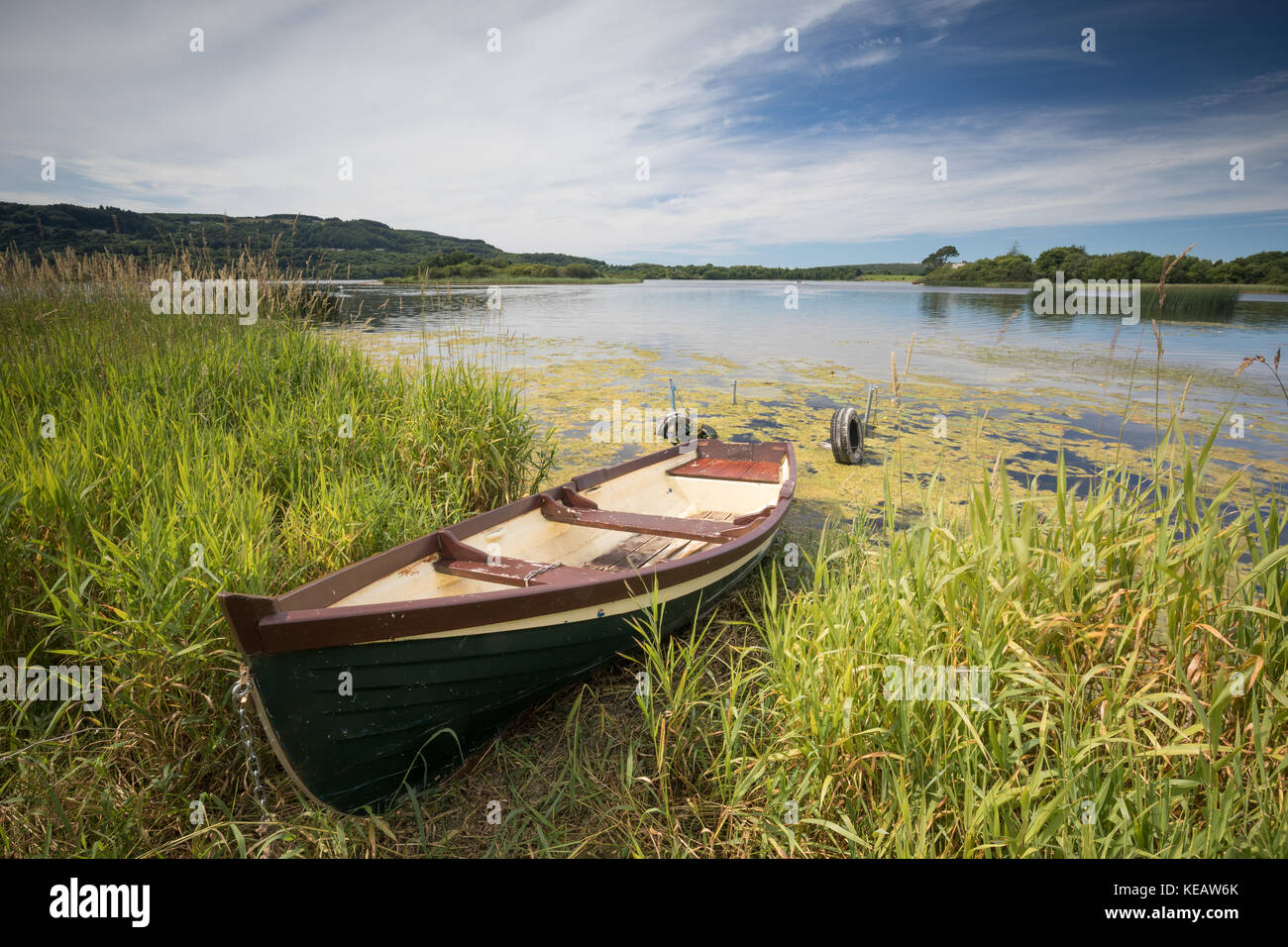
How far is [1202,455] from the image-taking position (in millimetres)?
2195

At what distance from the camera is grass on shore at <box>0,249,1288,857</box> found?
6.09ft

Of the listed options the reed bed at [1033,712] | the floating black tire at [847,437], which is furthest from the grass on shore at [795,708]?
the floating black tire at [847,437]

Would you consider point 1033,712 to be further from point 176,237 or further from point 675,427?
point 176,237

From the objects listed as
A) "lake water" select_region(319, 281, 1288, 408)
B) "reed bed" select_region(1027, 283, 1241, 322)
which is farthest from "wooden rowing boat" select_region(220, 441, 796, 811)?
"reed bed" select_region(1027, 283, 1241, 322)

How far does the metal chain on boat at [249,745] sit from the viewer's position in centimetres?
207

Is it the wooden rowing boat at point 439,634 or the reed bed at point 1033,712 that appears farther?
the wooden rowing boat at point 439,634

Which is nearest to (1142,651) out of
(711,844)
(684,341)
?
(711,844)

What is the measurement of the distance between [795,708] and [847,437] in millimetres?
4983

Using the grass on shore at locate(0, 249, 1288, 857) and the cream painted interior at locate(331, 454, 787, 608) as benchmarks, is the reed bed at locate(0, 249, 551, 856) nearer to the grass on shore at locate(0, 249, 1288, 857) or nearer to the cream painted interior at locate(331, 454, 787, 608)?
the grass on shore at locate(0, 249, 1288, 857)

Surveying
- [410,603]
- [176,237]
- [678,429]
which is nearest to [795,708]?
[410,603]

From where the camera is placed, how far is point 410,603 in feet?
7.35

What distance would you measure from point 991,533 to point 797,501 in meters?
3.57

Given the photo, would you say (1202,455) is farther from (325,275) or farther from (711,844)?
(325,275)

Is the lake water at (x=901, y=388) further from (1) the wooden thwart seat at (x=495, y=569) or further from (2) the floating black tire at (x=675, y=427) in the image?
(1) the wooden thwart seat at (x=495, y=569)
